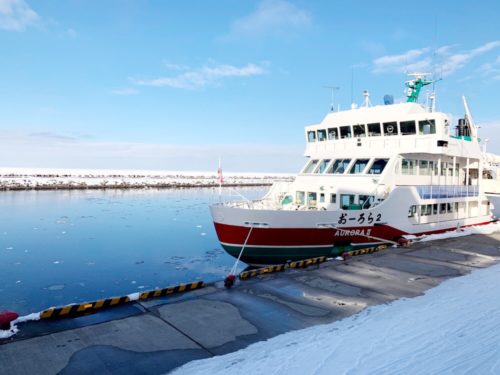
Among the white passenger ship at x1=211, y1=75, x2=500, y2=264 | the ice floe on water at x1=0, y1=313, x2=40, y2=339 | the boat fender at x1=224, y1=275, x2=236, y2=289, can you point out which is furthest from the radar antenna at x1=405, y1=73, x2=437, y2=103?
the ice floe on water at x1=0, y1=313, x2=40, y2=339

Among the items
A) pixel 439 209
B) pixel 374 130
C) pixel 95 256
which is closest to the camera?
pixel 95 256

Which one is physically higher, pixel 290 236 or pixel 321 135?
pixel 321 135

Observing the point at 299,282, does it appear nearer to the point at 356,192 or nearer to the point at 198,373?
the point at 198,373

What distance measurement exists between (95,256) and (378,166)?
46.6 ft

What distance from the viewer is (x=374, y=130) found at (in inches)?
738

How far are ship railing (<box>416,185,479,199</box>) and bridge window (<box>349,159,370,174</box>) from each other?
2.72 meters

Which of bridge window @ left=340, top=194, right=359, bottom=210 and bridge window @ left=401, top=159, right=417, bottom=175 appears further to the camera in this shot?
bridge window @ left=401, top=159, right=417, bottom=175

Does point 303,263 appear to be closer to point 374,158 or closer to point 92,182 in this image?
point 374,158

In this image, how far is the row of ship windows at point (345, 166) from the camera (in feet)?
57.7

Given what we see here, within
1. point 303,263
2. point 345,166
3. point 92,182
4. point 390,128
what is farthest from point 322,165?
point 92,182

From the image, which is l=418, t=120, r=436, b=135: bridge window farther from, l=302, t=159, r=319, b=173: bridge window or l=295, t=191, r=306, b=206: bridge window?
l=295, t=191, r=306, b=206: bridge window

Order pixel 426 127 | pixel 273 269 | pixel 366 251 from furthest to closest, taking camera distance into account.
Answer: pixel 426 127 → pixel 366 251 → pixel 273 269

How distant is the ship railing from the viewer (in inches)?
711

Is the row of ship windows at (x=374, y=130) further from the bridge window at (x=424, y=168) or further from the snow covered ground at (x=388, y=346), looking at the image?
the snow covered ground at (x=388, y=346)
